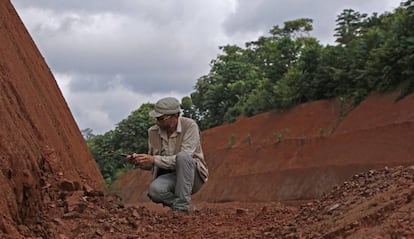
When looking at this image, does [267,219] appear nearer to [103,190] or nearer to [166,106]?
[166,106]

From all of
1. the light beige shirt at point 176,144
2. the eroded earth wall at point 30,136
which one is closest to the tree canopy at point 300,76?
the eroded earth wall at point 30,136

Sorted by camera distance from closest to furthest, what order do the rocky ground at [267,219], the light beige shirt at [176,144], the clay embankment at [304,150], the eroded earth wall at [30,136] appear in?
1. the rocky ground at [267,219]
2. the eroded earth wall at [30,136]
3. the light beige shirt at [176,144]
4. the clay embankment at [304,150]

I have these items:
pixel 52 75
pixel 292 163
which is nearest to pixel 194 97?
pixel 292 163

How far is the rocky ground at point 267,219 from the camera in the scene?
194 inches

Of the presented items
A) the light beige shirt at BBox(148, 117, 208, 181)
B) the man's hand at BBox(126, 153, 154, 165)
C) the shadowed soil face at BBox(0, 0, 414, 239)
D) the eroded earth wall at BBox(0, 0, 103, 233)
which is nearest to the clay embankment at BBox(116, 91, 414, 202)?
the shadowed soil face at BBox(0, 0, 414, 239)

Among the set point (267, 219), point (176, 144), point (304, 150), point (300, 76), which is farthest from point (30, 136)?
point (300, 76)

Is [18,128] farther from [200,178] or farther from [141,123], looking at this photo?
[141,123]

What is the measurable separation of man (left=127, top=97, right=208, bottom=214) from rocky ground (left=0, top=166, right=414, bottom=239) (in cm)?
23

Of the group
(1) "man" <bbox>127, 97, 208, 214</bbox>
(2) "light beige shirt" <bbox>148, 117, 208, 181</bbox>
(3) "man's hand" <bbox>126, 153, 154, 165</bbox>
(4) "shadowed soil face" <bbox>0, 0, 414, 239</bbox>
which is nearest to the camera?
(4) "shadowed soil face" <bbox>0, 0, 414, 239</bbox>

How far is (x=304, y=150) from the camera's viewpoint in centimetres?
2256

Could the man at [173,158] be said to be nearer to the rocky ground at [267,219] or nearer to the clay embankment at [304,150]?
the rocky ground at [267,219]

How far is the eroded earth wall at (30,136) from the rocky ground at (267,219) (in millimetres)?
197

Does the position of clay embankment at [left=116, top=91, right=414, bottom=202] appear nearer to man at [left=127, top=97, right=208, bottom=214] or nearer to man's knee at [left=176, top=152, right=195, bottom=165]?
man at [left=127, top=97, right=208, bottom=214]

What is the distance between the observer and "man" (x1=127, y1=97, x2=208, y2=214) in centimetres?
770
